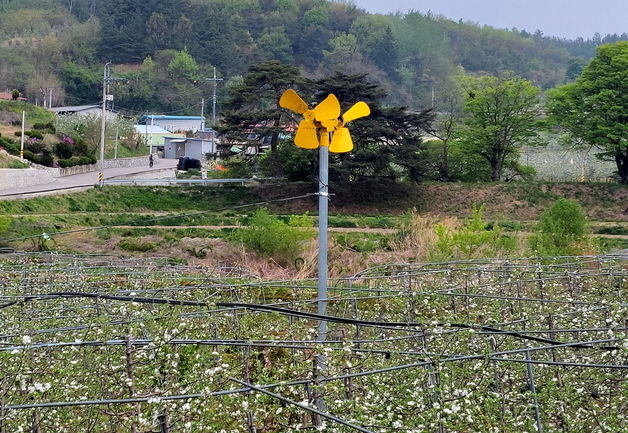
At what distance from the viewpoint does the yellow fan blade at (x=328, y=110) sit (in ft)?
28.2

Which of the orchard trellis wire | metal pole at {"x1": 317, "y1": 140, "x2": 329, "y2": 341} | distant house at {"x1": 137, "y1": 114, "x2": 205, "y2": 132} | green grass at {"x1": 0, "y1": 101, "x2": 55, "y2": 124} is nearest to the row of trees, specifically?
green grass at {"x1": 0, "y1": 101, "x2": 55, "y2": 124}

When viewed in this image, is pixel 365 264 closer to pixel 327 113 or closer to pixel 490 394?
pixel 327 113

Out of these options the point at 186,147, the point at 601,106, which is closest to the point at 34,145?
the point at 186,147

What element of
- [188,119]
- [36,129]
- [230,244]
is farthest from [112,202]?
[188,119]

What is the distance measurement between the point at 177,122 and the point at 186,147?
17006mm

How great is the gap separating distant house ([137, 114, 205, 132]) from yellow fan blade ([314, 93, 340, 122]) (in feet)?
253

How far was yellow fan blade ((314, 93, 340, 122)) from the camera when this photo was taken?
28.2ft

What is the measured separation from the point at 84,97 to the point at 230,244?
68627 millimetres

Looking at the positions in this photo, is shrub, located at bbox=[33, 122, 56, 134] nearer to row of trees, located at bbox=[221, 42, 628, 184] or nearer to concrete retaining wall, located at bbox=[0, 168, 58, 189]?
concrete retaining wall, located at bbox=[0, 168, 58, 189]

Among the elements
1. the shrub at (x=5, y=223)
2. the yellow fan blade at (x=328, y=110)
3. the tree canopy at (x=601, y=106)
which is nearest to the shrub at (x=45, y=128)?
the shrub at (x=5, y=223)

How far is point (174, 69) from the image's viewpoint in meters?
96.1

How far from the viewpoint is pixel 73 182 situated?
42875 mm

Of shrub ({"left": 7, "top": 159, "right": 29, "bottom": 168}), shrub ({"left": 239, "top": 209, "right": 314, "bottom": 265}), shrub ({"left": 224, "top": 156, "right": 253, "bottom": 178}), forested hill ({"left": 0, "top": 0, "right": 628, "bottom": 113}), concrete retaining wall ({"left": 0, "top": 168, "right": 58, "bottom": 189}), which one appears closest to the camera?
shrub ({"left": 239, "top": 209, "right": 314, "bottom": 265})

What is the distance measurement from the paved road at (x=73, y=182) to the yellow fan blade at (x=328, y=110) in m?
28.8
